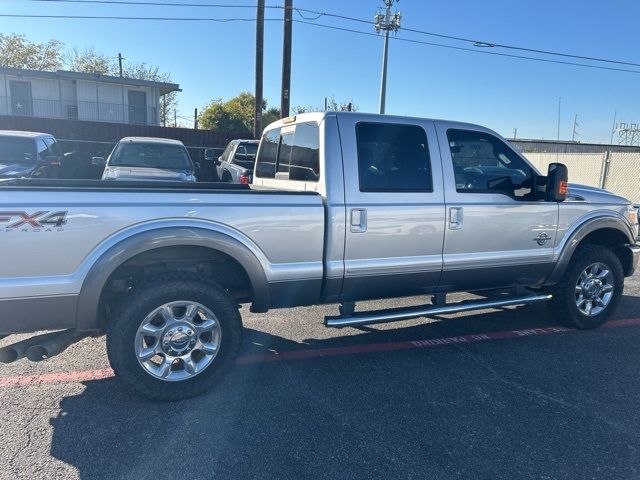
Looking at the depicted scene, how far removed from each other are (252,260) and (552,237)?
2.89m

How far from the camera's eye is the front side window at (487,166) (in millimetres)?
4199

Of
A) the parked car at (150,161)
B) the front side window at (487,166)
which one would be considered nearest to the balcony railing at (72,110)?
the parked car at (150,161)

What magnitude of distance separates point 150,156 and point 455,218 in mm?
7640

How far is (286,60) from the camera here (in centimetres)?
1645

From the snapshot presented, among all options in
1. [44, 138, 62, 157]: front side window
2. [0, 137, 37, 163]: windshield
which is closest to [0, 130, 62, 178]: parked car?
[0, 137, 37, 163]: windshield

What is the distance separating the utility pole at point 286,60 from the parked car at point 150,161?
663cm

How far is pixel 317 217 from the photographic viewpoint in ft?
11.7

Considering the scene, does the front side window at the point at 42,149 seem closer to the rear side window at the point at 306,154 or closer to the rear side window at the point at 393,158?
the rear side window at the point at 306,154

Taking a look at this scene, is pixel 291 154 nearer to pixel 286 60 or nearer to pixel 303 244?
pixel 303 244

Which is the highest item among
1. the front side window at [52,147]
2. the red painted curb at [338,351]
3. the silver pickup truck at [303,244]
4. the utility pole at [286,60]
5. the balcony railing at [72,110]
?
the utility pole at [286,60]

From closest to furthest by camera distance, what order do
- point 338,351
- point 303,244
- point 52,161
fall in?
point 303,244 < point 338,351 < point 52,161

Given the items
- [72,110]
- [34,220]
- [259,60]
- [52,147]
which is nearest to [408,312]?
[34,220]

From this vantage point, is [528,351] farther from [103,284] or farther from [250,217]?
[103,284]

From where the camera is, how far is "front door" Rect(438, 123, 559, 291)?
412 cm
